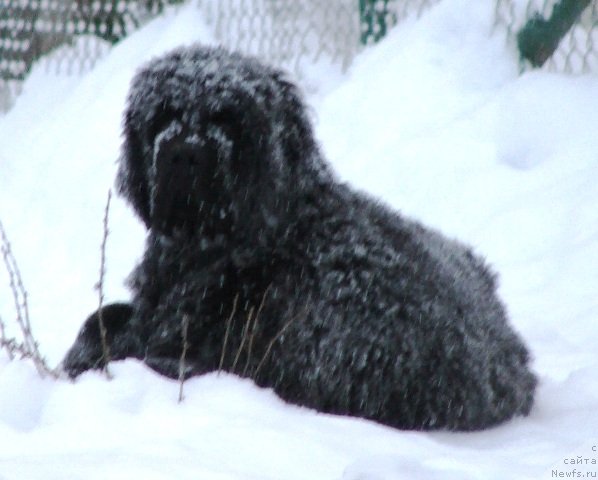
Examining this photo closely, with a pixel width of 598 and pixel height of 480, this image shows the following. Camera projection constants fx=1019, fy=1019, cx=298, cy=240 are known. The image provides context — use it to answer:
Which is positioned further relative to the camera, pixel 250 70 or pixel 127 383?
pixel 250 70

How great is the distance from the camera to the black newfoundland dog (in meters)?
3.68

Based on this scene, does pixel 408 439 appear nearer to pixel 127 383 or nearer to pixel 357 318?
pixel 357 318

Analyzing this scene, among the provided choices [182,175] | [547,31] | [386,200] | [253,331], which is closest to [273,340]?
[253,331]

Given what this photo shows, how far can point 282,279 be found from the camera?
3879 mm

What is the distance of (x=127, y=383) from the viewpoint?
3363 millimetres

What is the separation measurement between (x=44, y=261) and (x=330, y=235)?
3768 millimetres

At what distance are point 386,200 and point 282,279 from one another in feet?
9.21

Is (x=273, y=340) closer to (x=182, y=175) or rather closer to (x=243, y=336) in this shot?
(x=243, y=336)

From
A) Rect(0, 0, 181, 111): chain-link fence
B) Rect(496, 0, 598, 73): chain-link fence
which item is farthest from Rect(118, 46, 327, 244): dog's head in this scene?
Rect(0, 0, 181, 111): chain-link fence

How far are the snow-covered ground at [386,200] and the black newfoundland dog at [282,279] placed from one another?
7.4 inches

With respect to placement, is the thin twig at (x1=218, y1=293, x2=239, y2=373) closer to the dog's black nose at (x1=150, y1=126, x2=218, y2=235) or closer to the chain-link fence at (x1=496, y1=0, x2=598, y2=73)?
the dog's black nose at (x1=150, y1=126, x2=218, y2=235)

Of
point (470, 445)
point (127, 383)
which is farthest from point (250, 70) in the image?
point (470, 445)

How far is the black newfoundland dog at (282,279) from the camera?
368 centimetres

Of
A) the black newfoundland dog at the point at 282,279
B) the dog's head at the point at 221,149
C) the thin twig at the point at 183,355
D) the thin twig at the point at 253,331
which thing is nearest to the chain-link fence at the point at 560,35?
the black newfoundland dog at the point at 282,279
